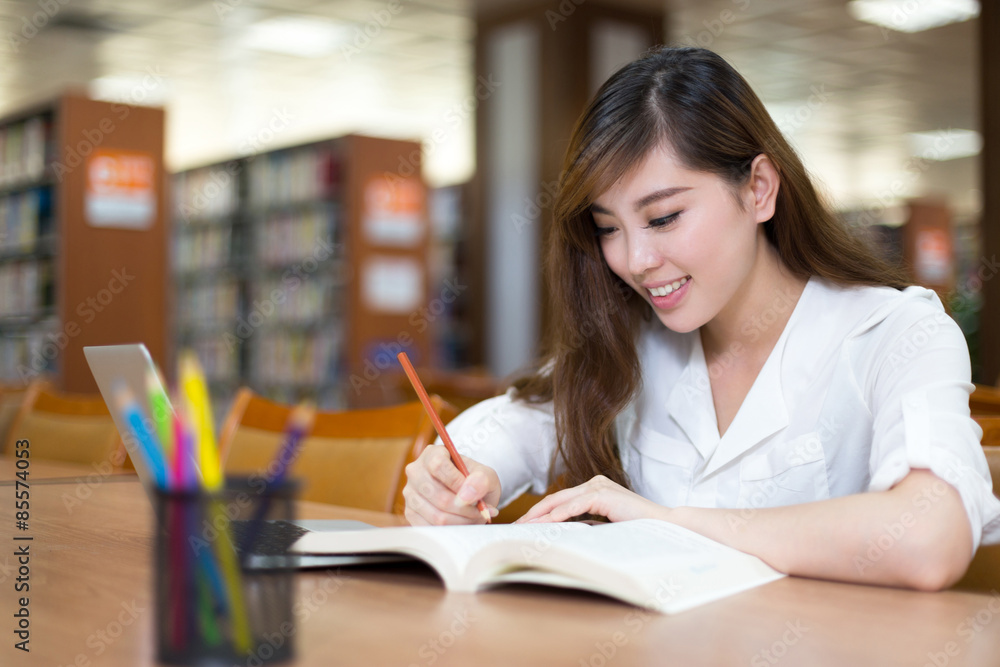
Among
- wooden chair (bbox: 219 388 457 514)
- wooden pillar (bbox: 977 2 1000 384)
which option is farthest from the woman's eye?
wooden pillar (bbox: 977 2 1000 384)

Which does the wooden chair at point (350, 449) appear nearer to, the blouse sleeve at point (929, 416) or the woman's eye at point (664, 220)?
the woman's eye at point (664, 220)

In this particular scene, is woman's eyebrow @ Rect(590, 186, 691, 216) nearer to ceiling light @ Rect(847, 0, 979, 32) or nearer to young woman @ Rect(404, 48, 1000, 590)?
young woman @ Rect(404, 48, 1000, 590)

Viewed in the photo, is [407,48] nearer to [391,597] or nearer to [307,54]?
[307,54]

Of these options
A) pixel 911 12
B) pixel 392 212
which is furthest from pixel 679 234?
pixel 911 12

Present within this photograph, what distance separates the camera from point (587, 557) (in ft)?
2.57

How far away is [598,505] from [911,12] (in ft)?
21.5

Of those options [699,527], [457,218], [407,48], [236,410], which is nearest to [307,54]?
[407,48]

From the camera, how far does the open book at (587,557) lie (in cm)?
78

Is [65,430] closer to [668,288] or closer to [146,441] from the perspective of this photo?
[668,288]

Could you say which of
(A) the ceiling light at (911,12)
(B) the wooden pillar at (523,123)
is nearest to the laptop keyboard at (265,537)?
(B) the wooden pillar at (523,123)

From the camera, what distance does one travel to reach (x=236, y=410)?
201 cm

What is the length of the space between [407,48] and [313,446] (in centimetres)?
588

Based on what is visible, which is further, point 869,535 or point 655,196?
point 655,196

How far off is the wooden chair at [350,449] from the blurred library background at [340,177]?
2.15 meters
